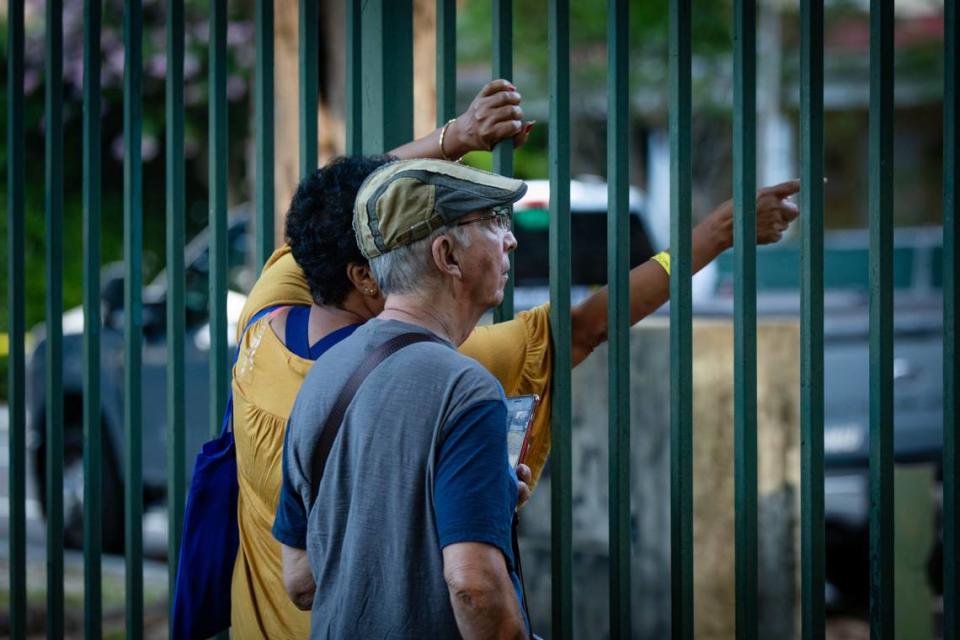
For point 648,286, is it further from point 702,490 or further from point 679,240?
point 702,490

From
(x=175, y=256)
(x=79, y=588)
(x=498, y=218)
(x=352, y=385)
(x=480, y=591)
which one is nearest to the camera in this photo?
(x=480, y=591)

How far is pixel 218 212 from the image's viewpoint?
290 centimetres

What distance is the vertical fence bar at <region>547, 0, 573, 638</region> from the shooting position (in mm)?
2527

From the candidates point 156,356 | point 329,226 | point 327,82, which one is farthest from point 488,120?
point 156,356

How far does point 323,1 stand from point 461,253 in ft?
13.9

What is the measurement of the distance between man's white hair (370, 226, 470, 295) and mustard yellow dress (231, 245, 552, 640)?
30 centimetres

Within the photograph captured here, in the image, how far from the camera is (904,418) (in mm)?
7121

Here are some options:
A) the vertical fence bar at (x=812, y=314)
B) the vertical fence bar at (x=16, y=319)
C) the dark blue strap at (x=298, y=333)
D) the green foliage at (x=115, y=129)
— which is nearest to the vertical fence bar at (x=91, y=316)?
the vertical fence bar at (x=16, y=319)

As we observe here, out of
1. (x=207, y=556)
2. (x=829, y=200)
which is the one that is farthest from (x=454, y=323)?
(x=829, y=200)

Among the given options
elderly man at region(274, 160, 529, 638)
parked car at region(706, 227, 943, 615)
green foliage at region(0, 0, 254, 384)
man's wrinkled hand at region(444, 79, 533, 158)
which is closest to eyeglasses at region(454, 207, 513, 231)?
elderly man at region(274, 160, 529, 638)

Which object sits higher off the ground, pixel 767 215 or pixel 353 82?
pixel 353 82

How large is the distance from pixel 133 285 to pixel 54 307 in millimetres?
330

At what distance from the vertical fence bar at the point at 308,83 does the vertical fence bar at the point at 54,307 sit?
806 millimetres

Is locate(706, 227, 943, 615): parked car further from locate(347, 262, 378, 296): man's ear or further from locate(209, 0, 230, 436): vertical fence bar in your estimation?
locate(347, 262, 378, 296): man's ear
